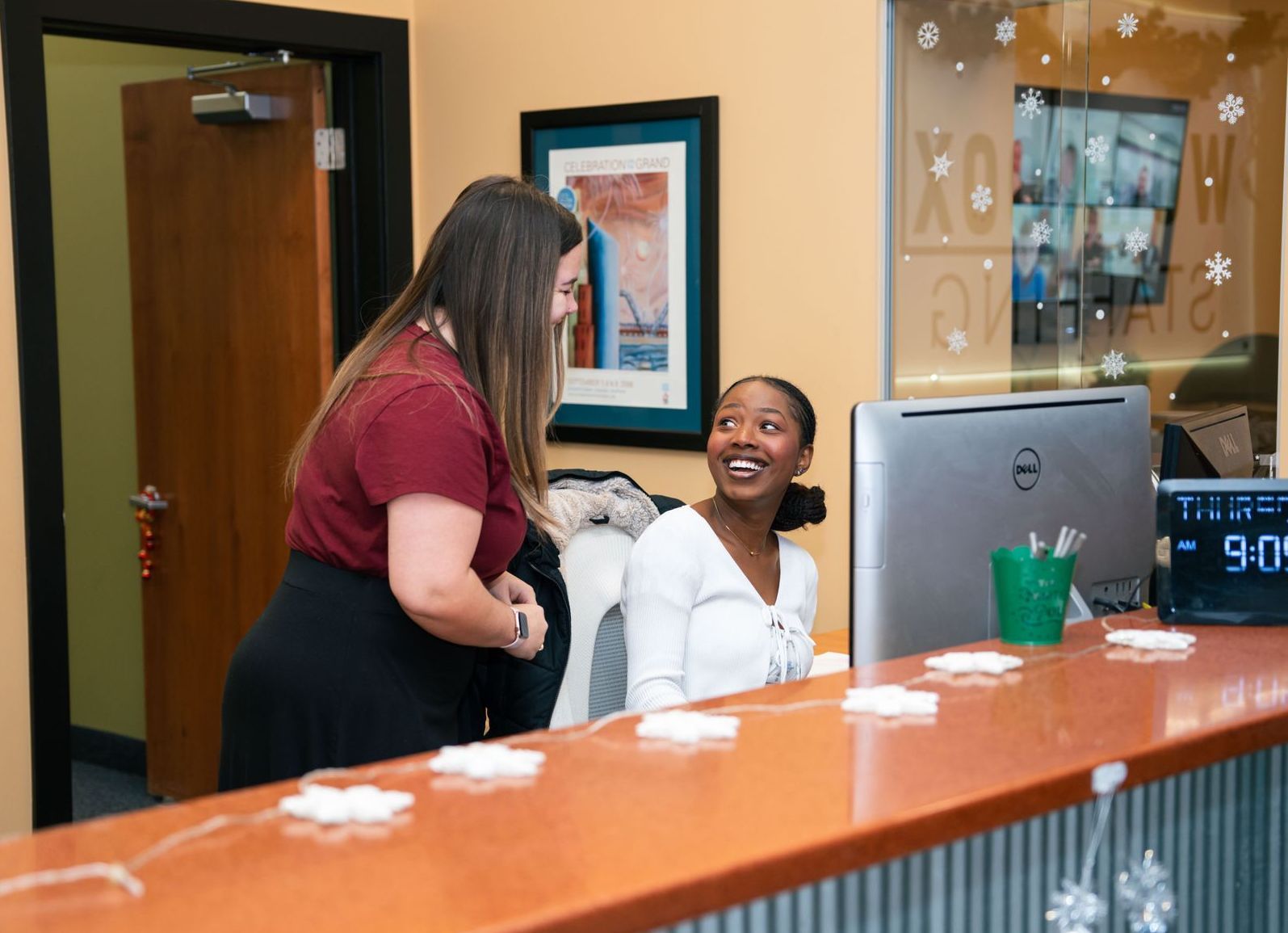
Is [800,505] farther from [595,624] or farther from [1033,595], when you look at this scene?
[1033,595]

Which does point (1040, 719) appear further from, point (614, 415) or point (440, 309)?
point (614, 415)

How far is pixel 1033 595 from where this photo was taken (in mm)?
1761

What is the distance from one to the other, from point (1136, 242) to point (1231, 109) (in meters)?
0.32

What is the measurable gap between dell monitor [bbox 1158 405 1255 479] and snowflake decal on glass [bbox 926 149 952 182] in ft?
3.20

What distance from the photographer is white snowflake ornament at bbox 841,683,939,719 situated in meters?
1.46

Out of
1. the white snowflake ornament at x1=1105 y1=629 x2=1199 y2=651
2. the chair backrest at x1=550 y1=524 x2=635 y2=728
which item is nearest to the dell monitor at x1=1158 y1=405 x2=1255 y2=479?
the white snowflake ornament at x1=1105 y1=629 x2=1199 y2=651

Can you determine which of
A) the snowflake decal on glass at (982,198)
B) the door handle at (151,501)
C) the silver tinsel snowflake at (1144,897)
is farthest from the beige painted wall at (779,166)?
the silver tinsel snowflake at (1144,897)

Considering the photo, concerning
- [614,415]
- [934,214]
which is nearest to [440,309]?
[934,214]

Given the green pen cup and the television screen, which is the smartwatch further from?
the television screen

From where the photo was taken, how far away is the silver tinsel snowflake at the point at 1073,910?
135cm

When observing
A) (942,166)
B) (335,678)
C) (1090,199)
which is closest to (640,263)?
(942,166)

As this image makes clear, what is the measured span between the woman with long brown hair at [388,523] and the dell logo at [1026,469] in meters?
0.69

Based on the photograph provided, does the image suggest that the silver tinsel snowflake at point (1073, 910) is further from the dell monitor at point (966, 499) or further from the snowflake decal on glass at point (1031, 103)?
the snowflake decal on glass at point (1031, 103)

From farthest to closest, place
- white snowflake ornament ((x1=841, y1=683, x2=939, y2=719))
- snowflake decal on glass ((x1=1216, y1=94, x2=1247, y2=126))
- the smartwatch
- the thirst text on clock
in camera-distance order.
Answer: snowflake decal on glass ((x1=1216, y1=94, x2=1247, y2=126)), the smartwatch, the thirst text on clock, white snowflake ornament ((x1=841, y1=683, x2=939, y2=719))
